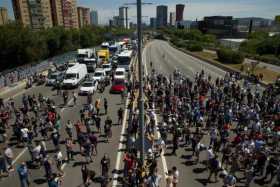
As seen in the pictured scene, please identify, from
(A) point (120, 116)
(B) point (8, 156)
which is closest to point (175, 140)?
(A) point (120, 116)

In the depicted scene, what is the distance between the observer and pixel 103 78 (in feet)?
123

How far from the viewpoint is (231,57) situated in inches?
2394

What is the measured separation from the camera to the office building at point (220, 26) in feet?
561

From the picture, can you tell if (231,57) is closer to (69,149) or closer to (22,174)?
(69,149)

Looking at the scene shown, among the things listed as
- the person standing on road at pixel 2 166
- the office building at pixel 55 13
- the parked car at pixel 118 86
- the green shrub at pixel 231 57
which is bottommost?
the green shrub at pixel 231 57

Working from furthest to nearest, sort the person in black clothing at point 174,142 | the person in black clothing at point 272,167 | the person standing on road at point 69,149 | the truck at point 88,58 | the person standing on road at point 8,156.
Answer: the truck at point 88,58, the person in black clothing at point 174,142, the person standing on road at point 69,149, the person standing on road at point 8,156, the person in black clothing at point 272,167

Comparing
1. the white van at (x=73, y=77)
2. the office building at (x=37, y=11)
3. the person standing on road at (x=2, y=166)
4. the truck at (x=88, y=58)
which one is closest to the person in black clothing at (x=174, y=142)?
the person standing on road at (x=2, y=166)

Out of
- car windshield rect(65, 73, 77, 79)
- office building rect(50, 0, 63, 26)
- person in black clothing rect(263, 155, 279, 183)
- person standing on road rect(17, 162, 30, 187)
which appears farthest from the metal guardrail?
office building rect(50, 0, 63, 26)

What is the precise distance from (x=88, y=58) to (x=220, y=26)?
141m

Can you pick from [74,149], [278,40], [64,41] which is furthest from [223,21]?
[74,149]

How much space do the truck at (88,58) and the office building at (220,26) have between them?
431 ft

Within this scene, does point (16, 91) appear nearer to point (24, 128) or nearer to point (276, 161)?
point (24, 128)

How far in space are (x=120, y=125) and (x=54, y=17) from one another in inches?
5871

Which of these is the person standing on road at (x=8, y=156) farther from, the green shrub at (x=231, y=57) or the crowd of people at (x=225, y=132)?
the green shrub at (x=231, y=57)
